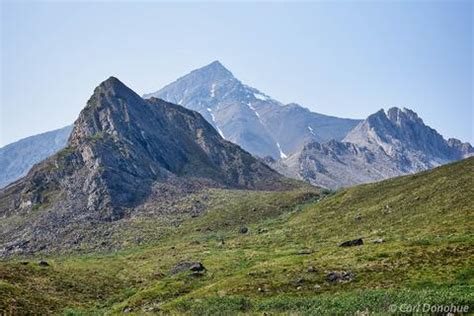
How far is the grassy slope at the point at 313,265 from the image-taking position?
1355 inches

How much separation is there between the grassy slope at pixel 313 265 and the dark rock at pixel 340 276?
1.75ft

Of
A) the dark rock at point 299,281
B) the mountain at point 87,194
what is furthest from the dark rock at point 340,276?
the mountain at point 87,194

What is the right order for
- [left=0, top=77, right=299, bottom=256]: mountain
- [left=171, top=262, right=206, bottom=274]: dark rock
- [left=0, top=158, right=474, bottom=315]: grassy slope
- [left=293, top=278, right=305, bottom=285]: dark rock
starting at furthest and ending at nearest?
[left=0, top=77, right=299, bottom=256]: mountain → [left=171, top=262, right=206, bottom=274]: dark rock → [left=293, top=278, right=305, bottom=285]: dark rock → [left=0, top=158, right=474, bottom=315]: grassy slope

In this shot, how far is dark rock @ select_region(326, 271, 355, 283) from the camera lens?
40062mm

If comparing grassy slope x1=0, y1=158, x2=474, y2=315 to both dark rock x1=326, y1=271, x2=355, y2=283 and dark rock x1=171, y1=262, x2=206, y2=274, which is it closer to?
dark rock x1=326, y1=271, x2=355, y2=283

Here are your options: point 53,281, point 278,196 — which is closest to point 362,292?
point 53,281

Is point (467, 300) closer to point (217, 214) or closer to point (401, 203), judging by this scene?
point (401, 203)

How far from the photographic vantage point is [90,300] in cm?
5150

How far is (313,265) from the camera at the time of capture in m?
45.8

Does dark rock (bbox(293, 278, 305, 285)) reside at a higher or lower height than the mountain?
lower

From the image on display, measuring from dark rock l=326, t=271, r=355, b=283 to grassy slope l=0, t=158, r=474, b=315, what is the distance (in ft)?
1.75

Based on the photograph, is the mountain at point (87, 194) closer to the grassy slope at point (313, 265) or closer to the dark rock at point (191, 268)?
the grassy slope at point (313, 265)

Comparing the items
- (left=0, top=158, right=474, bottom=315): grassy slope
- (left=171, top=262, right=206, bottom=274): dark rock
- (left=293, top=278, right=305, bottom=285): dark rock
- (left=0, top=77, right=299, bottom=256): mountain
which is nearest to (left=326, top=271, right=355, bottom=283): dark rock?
(left=0, top=158, right=474, bottom=315): grassy slope

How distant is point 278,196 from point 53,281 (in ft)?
334
